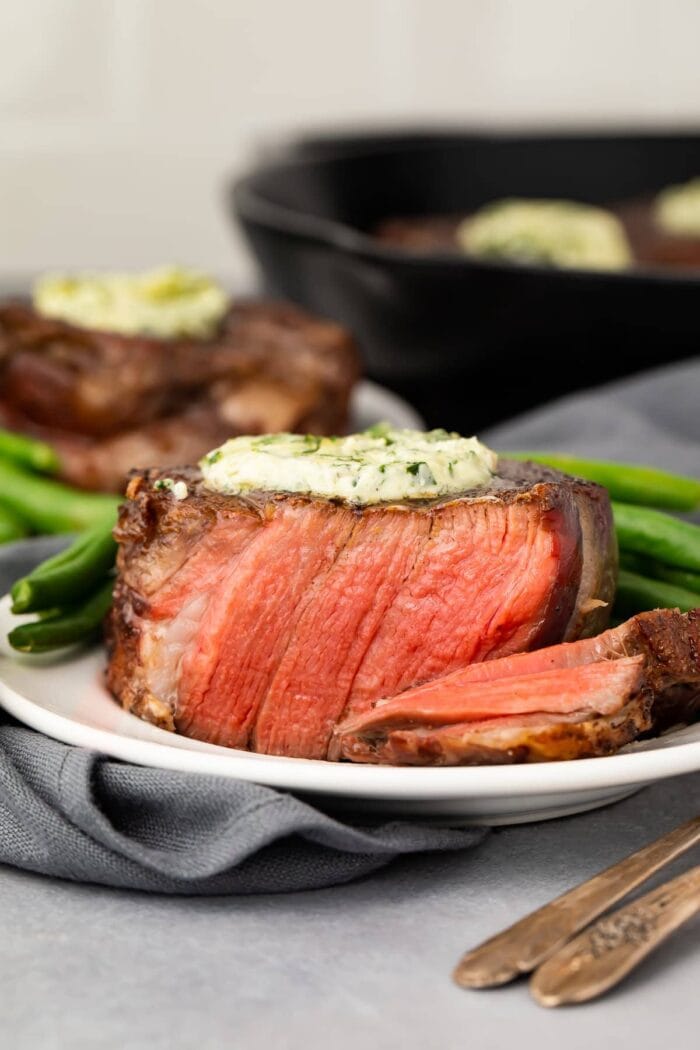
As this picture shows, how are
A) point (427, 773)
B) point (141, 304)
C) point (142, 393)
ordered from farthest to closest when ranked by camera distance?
point (141, 304) → point (142, 393) → point (427, 773)

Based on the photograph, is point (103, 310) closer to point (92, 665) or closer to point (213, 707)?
point (92, 665)

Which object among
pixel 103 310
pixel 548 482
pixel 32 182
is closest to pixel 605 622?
pixel 548 482

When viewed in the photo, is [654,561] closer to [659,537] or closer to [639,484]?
[659,537]

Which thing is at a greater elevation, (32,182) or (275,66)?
(275,66)

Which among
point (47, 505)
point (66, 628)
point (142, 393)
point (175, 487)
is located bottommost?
point (47, 505)

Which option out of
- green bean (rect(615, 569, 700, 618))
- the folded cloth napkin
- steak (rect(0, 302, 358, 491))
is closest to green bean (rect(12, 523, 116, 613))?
the folded cloth napkin

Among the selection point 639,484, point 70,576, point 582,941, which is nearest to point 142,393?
point 70,576

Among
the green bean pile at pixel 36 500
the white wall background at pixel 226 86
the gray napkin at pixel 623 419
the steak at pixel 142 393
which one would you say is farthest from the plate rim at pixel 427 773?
the white wall background at pixel 226 86
